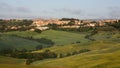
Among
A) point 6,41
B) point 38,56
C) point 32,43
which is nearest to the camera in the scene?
point 38,56

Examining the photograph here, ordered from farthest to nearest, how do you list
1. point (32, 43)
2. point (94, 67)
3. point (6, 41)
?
point (32, 43) < point (6, 41) < point (94, 67)

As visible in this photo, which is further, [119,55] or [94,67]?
[119,55]

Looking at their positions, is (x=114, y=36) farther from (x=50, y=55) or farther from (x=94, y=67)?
(x=94, y=67)

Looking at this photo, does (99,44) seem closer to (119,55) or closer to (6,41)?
(6,41)

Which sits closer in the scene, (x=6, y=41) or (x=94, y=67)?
(x=94, y=67)

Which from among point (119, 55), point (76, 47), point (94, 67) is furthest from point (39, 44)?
point (94, 67)

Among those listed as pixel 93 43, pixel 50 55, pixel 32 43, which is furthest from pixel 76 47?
pixel 32 43

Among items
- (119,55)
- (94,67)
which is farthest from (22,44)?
(94,67)

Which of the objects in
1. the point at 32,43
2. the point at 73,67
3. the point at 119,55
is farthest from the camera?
the point at 32,43

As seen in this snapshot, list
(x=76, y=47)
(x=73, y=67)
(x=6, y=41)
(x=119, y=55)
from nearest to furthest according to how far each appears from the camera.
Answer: (x=73, y=67) → (x=119, y=55) → (x=76, y=47) → (x=6, y=41)
